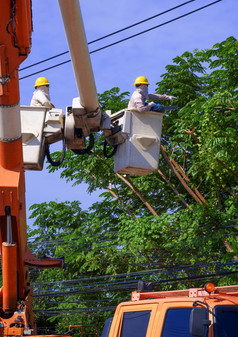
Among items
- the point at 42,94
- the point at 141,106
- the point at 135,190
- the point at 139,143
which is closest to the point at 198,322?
the point at 139,143

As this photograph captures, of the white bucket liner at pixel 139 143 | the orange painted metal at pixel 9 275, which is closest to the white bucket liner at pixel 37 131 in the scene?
the white bucket liner at pixel 139 143

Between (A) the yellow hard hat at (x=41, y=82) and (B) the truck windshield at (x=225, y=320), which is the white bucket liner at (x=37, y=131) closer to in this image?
(A) the yellow hard hat at (x=41, y=82)

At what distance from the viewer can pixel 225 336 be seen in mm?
6520

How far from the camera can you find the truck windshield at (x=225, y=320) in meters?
6.54

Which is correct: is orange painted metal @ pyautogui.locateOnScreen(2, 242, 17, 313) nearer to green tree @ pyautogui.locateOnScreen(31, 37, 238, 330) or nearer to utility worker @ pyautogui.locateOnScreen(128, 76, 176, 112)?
utility worker @ pyautogui.locateOnScreen(128, 76, 176, 112)

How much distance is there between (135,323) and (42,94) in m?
4.75

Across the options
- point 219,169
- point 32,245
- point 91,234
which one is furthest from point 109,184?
point 219,169

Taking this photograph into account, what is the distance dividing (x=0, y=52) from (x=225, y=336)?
4.53 metres

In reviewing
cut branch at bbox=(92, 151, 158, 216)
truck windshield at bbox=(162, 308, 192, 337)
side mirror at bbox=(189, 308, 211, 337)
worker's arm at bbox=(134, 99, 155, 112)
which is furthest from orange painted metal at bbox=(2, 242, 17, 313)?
cut branch at bbox=(92, 151, 158, 216)

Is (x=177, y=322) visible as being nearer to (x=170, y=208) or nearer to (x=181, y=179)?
(x=181, y=179)

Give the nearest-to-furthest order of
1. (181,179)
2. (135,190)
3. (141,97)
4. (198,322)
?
(198,322) → (141,97) → (181,179) → (135,190)

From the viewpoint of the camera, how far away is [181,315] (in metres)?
6.94

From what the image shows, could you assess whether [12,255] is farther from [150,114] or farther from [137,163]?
[150,114]

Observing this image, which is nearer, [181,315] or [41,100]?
[181,315]
